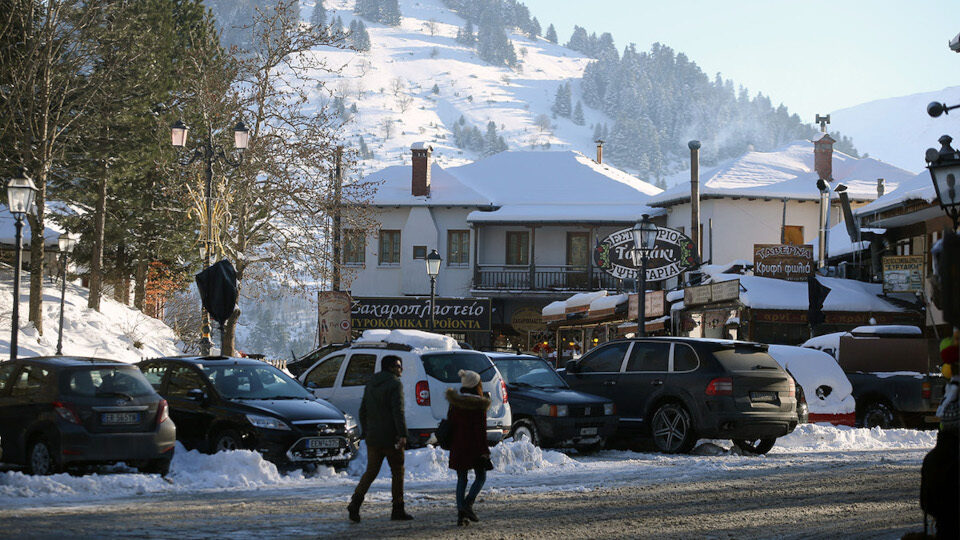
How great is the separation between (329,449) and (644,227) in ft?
37.8

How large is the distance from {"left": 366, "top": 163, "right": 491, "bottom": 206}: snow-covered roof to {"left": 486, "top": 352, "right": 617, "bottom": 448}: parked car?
3197 cm

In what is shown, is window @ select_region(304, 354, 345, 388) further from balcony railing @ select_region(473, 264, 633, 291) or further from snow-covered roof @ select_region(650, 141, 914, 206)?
balcony railing @ select_region(473, 264, 633, 291)

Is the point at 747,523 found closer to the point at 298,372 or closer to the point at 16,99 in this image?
the point at 298,372

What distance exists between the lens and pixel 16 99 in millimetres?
27547

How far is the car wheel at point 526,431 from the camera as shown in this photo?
Answer: 54.2 ft

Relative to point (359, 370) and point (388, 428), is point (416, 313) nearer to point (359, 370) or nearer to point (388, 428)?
point (359, 370)

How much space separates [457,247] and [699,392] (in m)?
34.0

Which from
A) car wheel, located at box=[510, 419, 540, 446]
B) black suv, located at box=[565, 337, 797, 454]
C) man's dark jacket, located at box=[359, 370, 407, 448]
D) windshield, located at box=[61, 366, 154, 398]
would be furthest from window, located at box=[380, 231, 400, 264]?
man's dark jacket, located at box=[359, 370, 407, 448]

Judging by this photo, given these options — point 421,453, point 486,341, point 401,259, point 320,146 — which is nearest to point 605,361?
point 421,453

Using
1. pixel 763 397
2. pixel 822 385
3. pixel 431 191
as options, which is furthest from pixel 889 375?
pixel 431 191

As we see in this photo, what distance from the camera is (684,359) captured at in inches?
659

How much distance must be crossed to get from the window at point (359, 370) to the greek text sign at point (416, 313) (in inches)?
1047

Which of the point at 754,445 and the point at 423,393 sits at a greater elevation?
the point at 423,393

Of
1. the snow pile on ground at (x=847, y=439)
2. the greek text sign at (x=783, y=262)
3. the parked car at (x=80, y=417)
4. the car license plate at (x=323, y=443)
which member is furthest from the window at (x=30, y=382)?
the greek text sign at (x=783, y=262)
